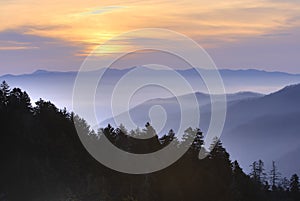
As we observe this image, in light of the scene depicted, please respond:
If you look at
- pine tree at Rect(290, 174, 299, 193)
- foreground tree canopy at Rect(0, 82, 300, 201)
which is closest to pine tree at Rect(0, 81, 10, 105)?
foreground tree canopy at Rect(0, 82, 300, 201)

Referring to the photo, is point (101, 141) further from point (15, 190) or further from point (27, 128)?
point (15, 190)

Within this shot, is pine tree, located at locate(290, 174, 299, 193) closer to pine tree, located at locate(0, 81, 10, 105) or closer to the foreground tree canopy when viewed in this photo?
the foreground tree canopy

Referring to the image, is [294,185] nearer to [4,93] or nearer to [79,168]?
[79,168]

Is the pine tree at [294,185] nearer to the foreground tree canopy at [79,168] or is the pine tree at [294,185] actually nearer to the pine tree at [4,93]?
the foreground tree canopy at [79,168]

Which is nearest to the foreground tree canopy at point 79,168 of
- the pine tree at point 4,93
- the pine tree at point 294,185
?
the pine tree at point 4,93

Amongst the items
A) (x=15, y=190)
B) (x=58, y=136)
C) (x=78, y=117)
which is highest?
(x=78, y=117)

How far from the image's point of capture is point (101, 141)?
69.8 m

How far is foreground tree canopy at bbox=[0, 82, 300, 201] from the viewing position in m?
52.6

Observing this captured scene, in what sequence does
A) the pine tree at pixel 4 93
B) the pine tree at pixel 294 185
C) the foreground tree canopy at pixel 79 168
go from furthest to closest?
the pine tree at pixel 294 185 → the pine tree at pixel 4 93 → the foreground tree canopy at pixel 79 168

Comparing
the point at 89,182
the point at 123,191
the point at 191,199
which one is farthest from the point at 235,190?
the point at 89,182

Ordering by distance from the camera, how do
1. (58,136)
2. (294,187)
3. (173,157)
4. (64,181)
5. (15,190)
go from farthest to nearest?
(294,187)
(173,157)
(58,136)
(64,181)
(15,190)

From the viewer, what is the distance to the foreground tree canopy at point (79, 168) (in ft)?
173

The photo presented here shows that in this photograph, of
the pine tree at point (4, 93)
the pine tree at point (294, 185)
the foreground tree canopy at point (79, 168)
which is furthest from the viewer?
the pine tree at point (294, 185)

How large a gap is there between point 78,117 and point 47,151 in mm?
12074
